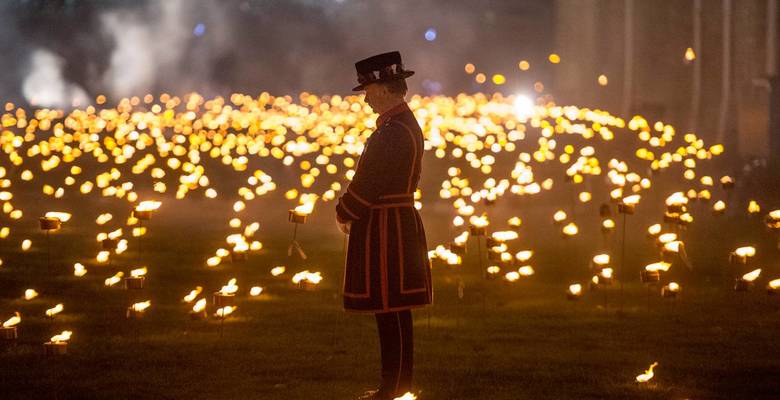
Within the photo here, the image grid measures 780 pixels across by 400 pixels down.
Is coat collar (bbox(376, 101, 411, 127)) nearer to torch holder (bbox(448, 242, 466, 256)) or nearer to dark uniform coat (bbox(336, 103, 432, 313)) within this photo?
dark uniform coat (bbox(336, 103, 432, 313))

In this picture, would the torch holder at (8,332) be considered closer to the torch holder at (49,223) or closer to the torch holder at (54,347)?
the torch holder at (54,347)

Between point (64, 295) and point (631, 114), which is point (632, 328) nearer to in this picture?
point (64, 295)

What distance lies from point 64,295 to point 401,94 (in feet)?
20.2

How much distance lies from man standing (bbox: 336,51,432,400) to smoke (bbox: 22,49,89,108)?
34748 millimetres

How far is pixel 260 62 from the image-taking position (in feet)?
164

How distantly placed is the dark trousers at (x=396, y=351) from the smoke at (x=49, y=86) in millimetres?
34751

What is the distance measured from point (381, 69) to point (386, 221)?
91cm

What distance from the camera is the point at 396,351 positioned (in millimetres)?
6961

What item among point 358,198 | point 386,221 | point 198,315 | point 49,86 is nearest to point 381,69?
point 358,198

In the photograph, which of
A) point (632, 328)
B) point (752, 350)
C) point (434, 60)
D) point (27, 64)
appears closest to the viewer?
point (752, 350)

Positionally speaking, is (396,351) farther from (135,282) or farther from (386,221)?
(135,282)

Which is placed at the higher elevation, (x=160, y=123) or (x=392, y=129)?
(x=160, y=123)

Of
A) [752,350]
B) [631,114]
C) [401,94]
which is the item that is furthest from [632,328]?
[631,114]

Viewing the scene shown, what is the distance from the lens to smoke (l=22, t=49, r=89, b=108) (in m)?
40.7
